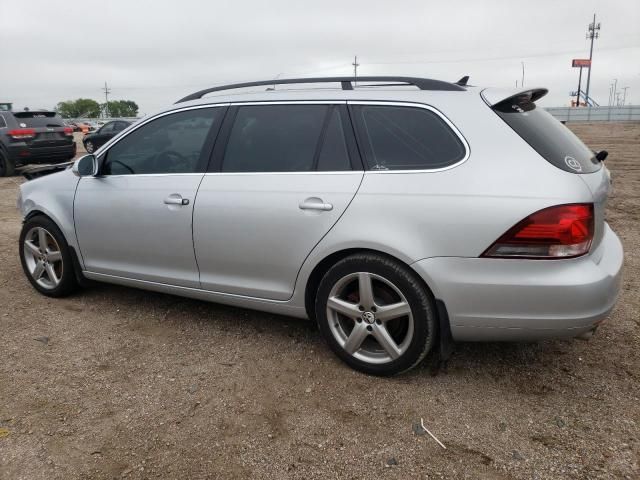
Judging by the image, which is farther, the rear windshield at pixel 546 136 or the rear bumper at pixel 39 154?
the rear bumper at pixel 39 154

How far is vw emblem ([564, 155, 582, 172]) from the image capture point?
2.71 metres

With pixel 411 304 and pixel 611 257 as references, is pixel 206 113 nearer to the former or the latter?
pixel 411 304

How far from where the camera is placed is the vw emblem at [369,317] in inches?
118

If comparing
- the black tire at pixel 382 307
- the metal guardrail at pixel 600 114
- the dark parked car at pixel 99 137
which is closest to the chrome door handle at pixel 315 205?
the black tire at pixel 382 307

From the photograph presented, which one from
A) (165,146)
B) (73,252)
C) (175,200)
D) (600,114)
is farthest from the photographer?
(600,114)

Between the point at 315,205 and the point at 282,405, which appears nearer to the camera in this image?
the point at 282,405

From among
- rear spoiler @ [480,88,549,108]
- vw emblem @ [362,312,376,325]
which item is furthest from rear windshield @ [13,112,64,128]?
rear spoiler @ [480,88,549,108]

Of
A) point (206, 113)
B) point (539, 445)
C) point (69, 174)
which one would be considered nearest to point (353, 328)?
point (539, 445)

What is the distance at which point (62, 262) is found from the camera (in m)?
4.29

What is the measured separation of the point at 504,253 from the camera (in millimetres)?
2617

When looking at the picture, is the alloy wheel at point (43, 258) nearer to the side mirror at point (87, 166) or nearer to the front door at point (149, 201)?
the front door at point (149, 201)

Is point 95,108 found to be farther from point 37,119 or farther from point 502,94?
point 502,94

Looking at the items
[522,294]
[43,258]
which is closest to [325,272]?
[522,294]

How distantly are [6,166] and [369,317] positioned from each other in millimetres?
12520
